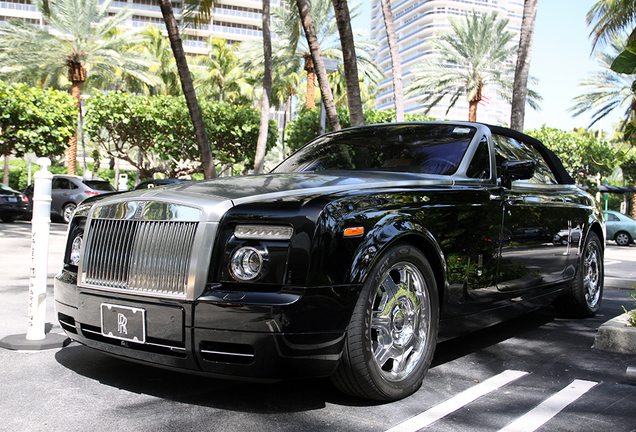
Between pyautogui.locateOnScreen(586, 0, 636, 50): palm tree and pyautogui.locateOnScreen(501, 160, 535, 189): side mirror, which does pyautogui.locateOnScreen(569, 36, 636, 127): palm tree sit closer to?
pyautogui.locateOnScreen(586, 0, 636, 50): palm tree

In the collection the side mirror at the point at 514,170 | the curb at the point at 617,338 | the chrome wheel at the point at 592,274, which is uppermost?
the side mirror at the point at 514,170

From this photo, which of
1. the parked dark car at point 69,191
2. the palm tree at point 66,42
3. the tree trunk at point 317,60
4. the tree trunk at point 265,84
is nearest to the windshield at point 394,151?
the tree trunk at point 317,60

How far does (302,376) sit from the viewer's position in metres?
2.73

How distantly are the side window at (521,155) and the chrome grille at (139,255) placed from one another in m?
2.42

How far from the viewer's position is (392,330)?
3203 millimetres

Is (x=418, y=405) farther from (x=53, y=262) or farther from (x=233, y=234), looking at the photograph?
(x=53, y=262)

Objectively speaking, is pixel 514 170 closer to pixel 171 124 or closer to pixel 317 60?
pixel 317 60

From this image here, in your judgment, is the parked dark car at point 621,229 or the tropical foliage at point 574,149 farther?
the tropical foliage at point 574,149

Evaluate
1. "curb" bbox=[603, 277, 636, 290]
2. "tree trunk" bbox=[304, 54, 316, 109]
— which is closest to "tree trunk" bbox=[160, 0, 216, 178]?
"curb" bbox=[603, 277, 636, 290]

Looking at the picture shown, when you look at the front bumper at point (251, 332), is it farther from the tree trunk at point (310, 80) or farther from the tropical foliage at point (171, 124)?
the tree trunk at point (310, 80)

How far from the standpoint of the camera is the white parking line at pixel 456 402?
2819 mm

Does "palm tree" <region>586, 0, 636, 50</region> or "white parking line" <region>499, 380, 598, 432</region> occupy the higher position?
"palm tree" <region>586, 0, 636, 50</region>

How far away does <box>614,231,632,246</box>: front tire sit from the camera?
24031mm

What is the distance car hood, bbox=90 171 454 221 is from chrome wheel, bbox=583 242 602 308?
2764 mm
